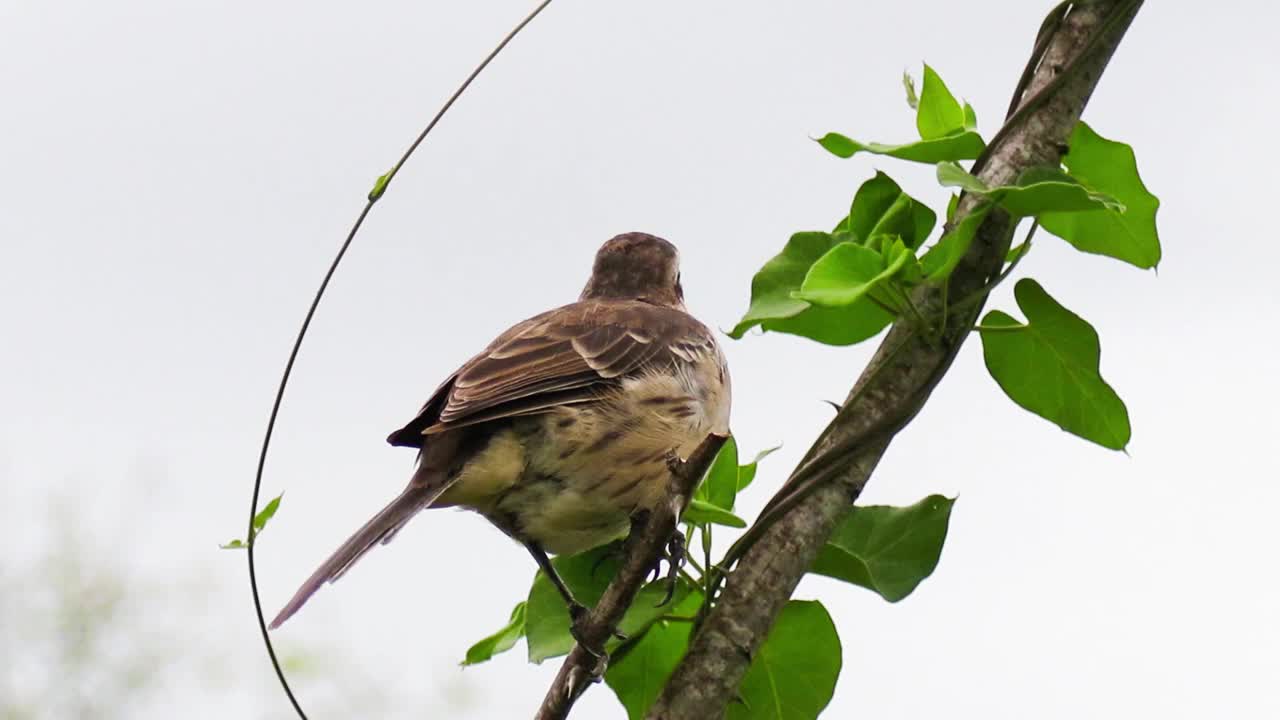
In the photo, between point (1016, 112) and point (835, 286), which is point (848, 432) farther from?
point (1016, 112)

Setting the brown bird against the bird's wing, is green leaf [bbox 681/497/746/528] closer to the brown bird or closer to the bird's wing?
the brown bird

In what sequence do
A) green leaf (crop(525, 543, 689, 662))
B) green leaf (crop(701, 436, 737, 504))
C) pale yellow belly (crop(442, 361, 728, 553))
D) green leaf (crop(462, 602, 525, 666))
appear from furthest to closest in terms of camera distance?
pale yellow belly (crop(442, 361, 728, 553)) → green leaf (crop(462, 602, 525, 666)) → green leaf (crop(701, 436, 737, 504)) → green leaf (crop(525, 543, 689, 662))

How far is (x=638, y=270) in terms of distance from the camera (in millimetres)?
4910

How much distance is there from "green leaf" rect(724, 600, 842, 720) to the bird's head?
2.30 metres

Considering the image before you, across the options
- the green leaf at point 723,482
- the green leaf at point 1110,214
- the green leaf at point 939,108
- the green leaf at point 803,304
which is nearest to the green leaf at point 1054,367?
the green leaf at point 1110,214

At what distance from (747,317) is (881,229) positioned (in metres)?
0.33

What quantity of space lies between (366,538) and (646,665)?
0.68 metres

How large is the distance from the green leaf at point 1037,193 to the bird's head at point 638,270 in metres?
2.50

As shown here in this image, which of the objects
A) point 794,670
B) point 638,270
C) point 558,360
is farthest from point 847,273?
point 638,270

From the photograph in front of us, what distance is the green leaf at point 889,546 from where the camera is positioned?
2625mm

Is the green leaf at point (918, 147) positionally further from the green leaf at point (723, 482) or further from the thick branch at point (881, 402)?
the green leaf at point (723, 482)

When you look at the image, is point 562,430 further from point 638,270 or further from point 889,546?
point 638,270

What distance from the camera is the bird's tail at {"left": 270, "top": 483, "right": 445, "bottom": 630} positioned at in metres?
2.65

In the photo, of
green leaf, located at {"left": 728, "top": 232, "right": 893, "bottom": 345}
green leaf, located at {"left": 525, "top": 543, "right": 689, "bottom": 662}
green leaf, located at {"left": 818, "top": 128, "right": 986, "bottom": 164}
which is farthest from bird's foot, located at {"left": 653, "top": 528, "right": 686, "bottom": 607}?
green leaf, located at {"left": 818, "top": 128, "right": 986, "bottom": 164}
